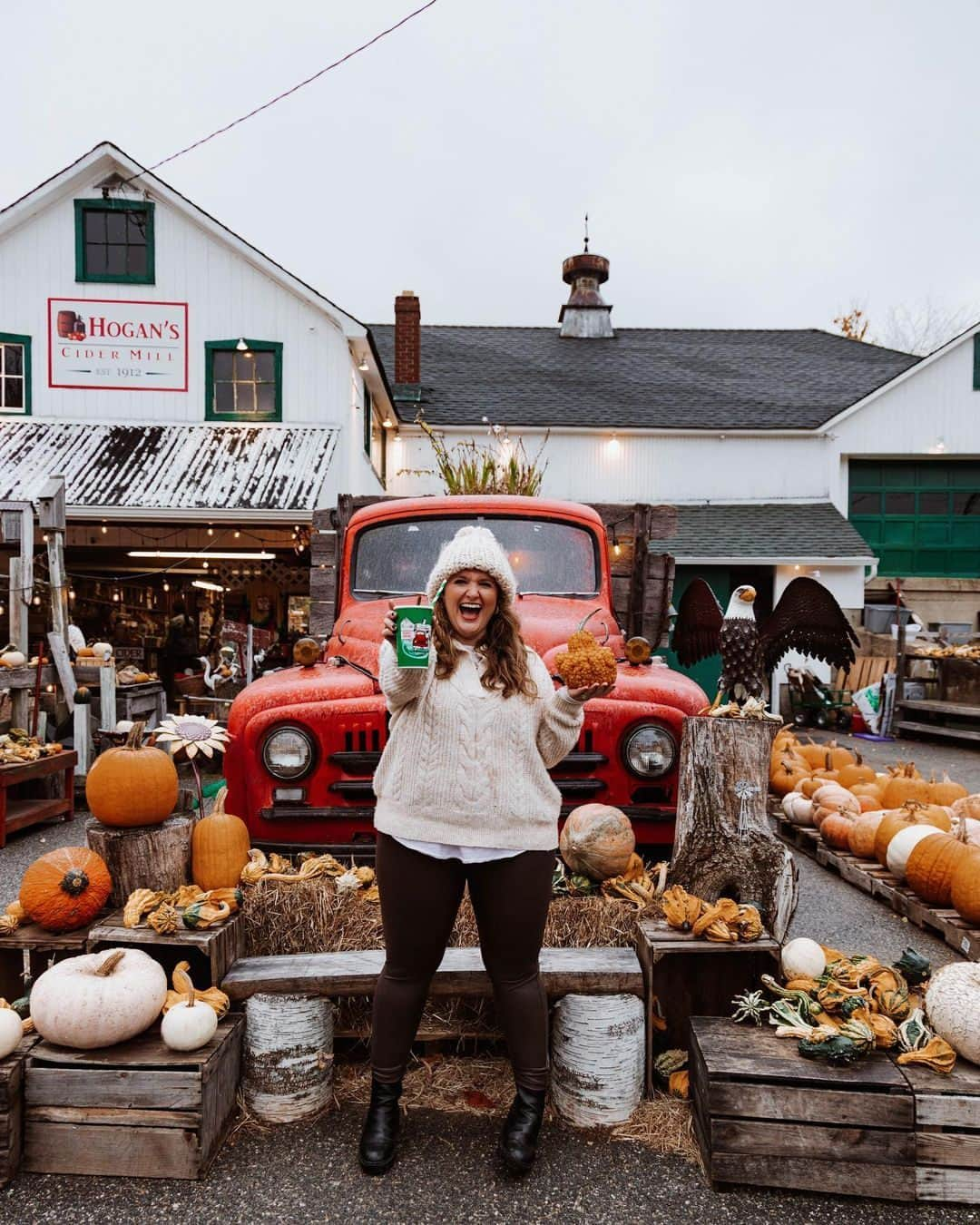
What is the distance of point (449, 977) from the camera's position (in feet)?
8.99

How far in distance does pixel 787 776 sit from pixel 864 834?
160cm

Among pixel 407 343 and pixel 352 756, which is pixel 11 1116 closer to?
pixel 352 756

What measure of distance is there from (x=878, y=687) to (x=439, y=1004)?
37.2 ft

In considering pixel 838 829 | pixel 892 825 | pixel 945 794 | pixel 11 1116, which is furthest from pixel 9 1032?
pixel 945 794

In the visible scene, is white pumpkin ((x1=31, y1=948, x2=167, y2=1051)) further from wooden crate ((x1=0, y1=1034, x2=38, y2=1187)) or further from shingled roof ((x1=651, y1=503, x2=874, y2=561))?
shingled roof ((x1=651, y1=503, x2=874, y2=561))

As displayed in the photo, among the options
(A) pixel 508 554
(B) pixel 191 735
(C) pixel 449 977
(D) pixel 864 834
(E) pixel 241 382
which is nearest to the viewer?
(C) pixel 449 977

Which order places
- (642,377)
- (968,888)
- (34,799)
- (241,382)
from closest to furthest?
(968,888) → (34,799) → (241,382) → (642,377)

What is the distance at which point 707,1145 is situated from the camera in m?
2.43

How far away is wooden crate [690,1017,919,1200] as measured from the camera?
236 centimetres

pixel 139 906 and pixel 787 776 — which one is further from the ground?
pixel 139 906

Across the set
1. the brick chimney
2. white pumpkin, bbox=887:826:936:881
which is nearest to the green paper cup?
white pumpkin, bbox=887:826:936:881

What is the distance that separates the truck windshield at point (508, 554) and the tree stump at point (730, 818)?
5.97ft

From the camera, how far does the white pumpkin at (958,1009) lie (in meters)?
2.50

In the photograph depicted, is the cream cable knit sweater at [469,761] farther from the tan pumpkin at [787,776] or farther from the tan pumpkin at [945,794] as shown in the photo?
the tan pumpkin at [787,776]
